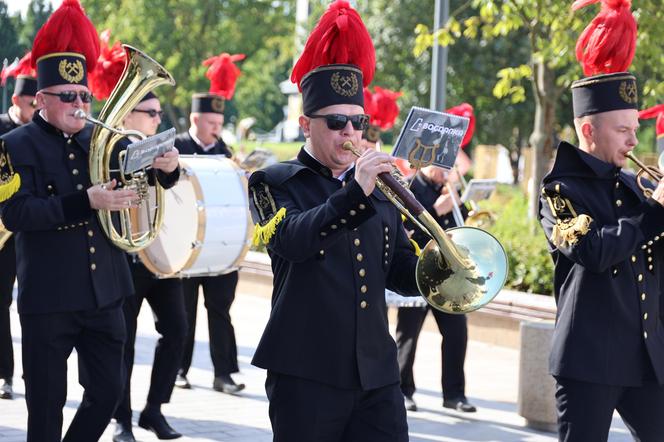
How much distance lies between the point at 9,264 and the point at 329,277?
193 inches

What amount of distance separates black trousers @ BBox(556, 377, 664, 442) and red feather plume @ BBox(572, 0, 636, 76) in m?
1.36

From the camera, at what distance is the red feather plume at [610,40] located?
4.87 meters

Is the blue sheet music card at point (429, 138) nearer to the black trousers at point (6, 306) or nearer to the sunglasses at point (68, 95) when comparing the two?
the sunglasses at point (68, 95)

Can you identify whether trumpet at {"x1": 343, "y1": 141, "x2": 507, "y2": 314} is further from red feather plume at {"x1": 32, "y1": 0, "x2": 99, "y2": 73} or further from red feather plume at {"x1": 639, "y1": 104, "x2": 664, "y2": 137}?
red feather plume at {"x1": 639, "y1": 104, "x2": 664, "y2": 137}

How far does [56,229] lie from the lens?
5.48 meters

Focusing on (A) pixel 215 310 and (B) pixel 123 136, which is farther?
(A) pixel 215 310

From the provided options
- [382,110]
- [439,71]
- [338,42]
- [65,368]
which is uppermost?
[338,42]

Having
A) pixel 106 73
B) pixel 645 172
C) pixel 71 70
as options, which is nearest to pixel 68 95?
pixel 71 70

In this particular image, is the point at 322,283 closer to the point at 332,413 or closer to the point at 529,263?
the point at 332,413

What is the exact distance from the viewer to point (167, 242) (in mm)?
7535

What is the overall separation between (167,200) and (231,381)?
154 cm

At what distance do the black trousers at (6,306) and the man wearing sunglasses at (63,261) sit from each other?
2632 mm

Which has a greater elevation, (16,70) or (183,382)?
(16,70)

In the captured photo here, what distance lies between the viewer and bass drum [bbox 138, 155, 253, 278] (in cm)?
767
